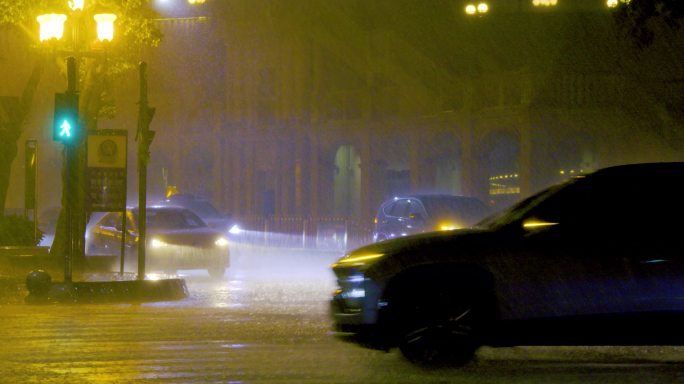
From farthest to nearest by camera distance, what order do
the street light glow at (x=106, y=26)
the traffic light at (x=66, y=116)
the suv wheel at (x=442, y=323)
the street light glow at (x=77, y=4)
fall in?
the street light glow at (x=77, y=4) → the street light glow at (x=106, y=26) → the traffic light at (x=66, y=116) → the suv wheel at (x=442, y=323)

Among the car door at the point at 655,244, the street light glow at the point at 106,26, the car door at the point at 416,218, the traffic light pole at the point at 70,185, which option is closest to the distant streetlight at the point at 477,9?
the car door at the point at 416,218

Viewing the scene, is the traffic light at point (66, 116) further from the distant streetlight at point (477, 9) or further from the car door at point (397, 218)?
the distant streetlight at point (477, 9)

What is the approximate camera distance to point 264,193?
58.8 m

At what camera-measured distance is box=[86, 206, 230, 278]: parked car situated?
25266 millimetres

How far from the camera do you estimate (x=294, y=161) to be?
55.7m

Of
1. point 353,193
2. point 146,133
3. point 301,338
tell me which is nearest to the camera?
point 301,338

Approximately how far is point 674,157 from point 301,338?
26790 millimetres

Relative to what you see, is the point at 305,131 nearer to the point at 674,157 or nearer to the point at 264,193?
the point at 264,193

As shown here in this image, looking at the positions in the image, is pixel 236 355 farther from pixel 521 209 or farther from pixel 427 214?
pixel 427 214

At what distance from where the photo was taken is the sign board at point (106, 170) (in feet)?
69.3

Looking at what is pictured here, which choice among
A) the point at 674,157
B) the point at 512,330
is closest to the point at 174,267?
the point at 512,330

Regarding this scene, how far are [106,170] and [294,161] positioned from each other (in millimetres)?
33954

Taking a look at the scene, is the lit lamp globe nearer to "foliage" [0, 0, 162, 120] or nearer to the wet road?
"foliage" [0, 0, 162, 120]

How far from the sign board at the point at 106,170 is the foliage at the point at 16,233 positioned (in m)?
6.86
